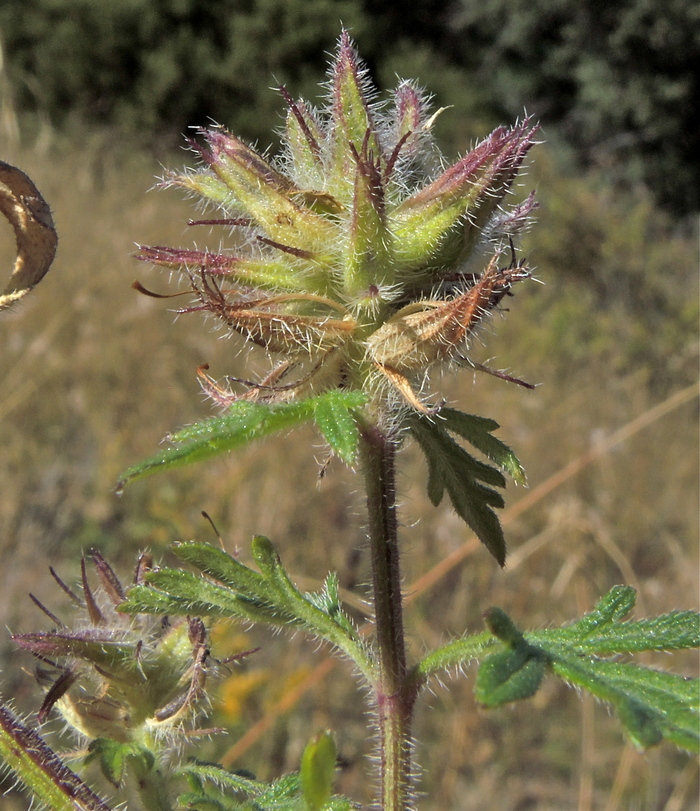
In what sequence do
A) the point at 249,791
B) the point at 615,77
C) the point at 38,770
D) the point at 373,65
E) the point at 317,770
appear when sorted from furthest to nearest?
the point at 373,65 < the point at 615,77 < the point at 249,791 < the point at 38,770 < the point at 317,770

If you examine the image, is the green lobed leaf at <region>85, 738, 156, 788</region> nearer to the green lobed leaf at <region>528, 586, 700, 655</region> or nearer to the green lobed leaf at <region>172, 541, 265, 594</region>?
the green lobed leaf at <region>172, 541, 265, 594</region>

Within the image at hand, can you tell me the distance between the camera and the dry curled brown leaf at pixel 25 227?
3.78ft

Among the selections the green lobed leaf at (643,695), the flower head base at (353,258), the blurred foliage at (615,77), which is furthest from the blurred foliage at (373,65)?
the green lobed leaf at (643,695)

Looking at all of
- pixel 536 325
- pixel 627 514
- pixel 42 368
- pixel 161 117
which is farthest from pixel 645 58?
pixel 42 368

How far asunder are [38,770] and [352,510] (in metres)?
4.84

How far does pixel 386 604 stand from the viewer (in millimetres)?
1112

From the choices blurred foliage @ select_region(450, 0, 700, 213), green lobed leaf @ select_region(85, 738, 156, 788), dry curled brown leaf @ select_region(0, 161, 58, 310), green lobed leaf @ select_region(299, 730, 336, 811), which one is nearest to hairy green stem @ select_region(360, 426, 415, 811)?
green lobed leaf @ select_region(299, 730, 336, 811)

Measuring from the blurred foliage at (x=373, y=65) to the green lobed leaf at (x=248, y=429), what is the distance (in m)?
17.4

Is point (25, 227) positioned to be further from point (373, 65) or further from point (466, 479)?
point (373, 65)

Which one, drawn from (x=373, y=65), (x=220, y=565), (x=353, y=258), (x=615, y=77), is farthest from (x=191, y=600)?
(x=373, y=65)

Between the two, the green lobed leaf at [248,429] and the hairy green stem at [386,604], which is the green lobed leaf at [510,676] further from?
the green lobed leaf at [248,429]

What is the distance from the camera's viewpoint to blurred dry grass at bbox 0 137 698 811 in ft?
14.1

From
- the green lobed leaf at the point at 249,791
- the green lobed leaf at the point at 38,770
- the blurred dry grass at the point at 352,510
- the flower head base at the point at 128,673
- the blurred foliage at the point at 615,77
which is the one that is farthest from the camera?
the blurred foliage at the point at 615,77

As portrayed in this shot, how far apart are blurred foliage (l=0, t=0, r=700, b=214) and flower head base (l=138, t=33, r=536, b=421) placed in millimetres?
17125
